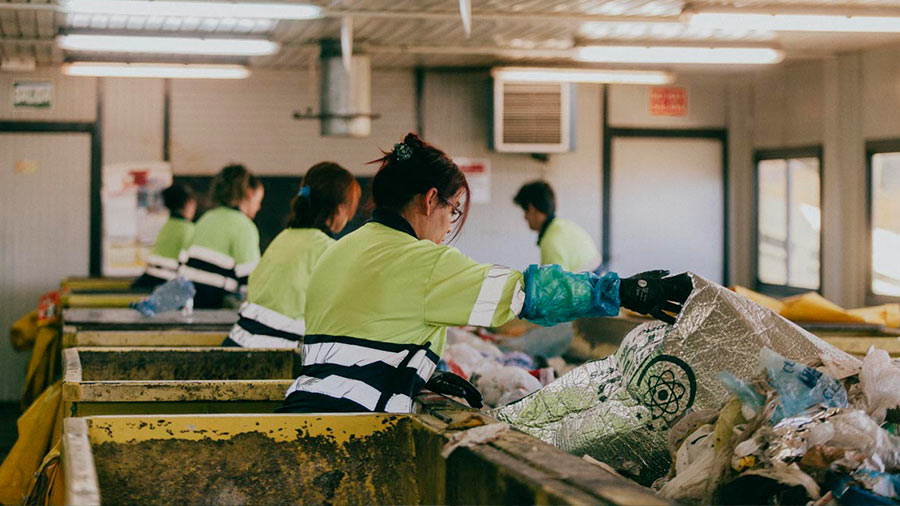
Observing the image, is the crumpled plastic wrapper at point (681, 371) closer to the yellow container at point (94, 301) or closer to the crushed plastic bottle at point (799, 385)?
the crushed plastic bottle at point (799, 385)

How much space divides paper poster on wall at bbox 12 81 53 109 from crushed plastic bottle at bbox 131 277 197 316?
372cm

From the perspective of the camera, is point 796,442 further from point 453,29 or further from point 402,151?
point 453,29

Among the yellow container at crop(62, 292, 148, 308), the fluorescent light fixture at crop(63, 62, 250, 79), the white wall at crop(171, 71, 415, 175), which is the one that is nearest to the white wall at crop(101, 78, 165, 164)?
the white wall at crop(171, 71, 415, 175)

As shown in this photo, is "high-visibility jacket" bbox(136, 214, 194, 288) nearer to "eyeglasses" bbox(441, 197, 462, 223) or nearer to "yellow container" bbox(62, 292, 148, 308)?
"yellow container" bbox(62, 292, 148, 308)

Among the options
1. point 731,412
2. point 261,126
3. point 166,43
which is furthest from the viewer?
point 261,126

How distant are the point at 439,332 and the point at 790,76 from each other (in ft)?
24.6

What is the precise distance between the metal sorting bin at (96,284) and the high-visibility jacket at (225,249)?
6.29ft

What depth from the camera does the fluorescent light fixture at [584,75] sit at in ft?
27.2

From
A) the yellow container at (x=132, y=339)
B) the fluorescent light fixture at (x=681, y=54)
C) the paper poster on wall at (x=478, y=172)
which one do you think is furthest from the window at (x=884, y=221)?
the yellow container at (x=132, y=339)

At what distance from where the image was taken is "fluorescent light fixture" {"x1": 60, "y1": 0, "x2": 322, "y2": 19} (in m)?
5.56

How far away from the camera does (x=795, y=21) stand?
589cm

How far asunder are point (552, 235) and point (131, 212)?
4.18 meters

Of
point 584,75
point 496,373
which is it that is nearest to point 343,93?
point 584,75

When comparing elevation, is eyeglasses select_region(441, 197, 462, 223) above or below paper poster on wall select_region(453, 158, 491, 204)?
below
